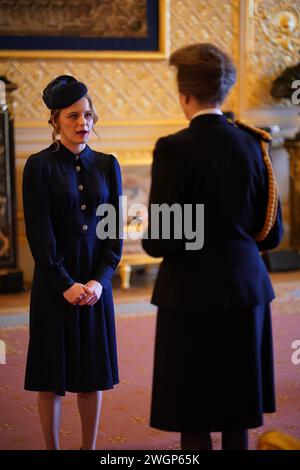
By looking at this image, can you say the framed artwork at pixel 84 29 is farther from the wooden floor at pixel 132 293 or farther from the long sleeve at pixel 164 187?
the long sleeve at pixel 164 187

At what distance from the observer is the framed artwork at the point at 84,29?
6535 millimetres

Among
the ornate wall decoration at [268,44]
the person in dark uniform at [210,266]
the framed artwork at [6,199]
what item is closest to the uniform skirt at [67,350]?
the person in dark uniform at [210,266]

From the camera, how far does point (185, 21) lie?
277 inches

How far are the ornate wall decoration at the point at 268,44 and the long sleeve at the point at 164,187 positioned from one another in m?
5.19

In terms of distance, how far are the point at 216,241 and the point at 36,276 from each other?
0.80m

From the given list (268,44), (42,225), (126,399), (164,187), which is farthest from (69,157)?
(268,44)

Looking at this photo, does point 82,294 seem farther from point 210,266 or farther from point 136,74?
point 136,74

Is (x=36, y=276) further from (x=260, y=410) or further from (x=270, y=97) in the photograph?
(x=270, y=97)

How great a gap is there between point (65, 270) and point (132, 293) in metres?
3.60

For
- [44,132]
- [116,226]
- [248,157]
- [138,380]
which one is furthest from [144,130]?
[248,157]

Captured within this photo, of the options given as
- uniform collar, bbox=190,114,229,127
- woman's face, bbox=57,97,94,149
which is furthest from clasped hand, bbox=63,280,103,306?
uniform collar, bbox=190,114,229,127

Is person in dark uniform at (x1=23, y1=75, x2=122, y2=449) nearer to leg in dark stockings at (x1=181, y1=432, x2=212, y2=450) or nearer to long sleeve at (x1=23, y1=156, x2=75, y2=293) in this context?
long sleeve at (x1=23, y1=156, x2=75, y2=293)

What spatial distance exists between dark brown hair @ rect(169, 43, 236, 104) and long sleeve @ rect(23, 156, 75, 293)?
2.27ft

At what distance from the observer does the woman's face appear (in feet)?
9.30
